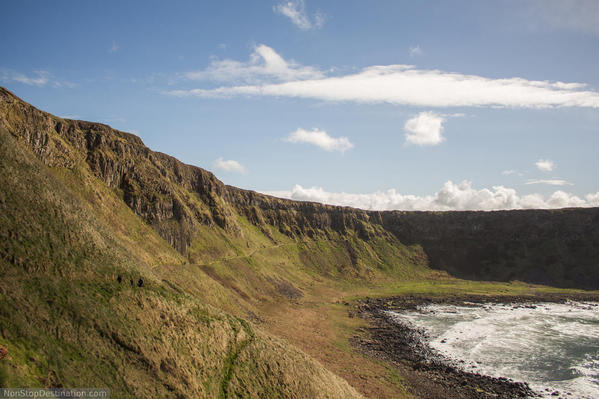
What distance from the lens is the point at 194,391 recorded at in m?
28.2

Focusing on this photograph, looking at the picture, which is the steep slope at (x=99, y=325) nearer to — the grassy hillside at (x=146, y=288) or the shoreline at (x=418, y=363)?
the grassy hillside at (x=146, y=288)

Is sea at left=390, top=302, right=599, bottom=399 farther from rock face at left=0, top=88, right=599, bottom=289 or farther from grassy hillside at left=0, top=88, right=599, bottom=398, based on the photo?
rock face at left=0, top=88, right=599, bottom=289

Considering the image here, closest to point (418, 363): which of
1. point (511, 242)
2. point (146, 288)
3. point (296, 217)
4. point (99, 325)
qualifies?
point (146, 288)

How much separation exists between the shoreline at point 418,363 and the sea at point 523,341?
2316 millimetres

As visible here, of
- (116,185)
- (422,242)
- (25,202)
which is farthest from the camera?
(422,242)

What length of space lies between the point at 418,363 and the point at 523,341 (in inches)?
1112

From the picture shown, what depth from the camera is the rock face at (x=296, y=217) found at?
6769 cm

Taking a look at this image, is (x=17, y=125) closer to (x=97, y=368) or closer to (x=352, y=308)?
(x=97, y=368)

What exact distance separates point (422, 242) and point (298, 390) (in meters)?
148

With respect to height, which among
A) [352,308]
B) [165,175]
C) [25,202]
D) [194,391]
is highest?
[165,175]

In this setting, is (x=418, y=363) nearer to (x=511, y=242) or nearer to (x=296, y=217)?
(x=296, y=217)

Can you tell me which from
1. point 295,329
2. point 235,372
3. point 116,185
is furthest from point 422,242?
point 235,372

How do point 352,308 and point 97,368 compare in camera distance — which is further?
point 352,308

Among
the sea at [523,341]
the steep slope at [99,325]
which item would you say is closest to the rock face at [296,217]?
the steep slope at [99,325]
